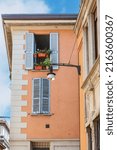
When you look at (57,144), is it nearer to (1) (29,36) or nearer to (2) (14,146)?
(2) (14,146)

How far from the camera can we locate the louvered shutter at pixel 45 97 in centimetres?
1871

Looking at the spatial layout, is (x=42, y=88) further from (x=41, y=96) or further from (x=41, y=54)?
(x=41, y=54)

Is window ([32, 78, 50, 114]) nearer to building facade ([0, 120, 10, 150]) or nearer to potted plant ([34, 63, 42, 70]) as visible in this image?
potted plant ([34, 63, 42, 70])

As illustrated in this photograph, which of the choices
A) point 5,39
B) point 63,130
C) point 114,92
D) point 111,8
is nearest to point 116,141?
point 114,92

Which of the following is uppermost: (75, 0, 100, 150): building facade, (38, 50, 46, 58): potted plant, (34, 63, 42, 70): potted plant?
(38, 50, 46, 58): potted plant

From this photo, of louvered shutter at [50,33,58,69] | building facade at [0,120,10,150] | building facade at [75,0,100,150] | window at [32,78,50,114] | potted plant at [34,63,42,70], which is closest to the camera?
building facade at [75,0,100,150]

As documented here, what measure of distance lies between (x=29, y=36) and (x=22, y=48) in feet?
1.91

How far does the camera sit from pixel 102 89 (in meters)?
7.83

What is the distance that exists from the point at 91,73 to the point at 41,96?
21.4 feet

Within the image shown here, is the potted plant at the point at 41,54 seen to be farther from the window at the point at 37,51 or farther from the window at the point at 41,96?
the window at the point at 41,96

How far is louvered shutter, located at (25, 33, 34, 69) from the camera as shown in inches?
752

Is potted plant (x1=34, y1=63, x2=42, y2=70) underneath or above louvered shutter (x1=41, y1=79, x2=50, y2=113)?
above

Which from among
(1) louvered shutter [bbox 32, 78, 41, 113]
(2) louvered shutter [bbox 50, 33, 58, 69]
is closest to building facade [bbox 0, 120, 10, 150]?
(2) louvered shutter [bbox 50, 33, 58, 69]

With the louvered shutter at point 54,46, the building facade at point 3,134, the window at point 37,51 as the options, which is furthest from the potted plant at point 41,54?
the building facade at point 3,134
